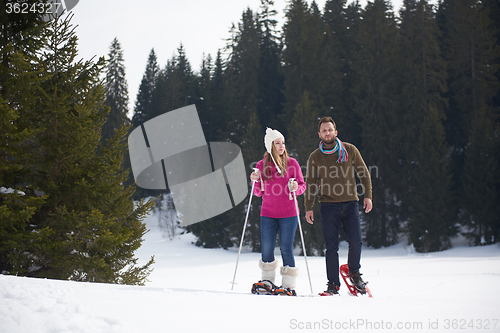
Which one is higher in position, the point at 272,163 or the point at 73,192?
the point at 272,163

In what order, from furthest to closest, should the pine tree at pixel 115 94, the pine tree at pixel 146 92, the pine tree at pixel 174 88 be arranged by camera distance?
the pine tree at pixel 146 92 → the pine tree at pixel 174 88 → the pine tree at pixel 115 94

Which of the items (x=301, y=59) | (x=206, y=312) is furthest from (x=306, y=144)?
(x=206, y=312)

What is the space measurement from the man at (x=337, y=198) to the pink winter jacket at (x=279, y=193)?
20 centimetres

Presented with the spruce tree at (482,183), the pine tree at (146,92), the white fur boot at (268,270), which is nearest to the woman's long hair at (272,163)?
the white fur boot at (268,270)

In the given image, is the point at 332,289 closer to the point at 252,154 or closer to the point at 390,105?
the point at 252,154

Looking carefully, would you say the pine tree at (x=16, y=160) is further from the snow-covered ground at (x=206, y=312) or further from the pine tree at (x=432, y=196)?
the pine tree at (x=432, y=196)

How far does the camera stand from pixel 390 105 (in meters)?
29.0

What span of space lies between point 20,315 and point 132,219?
521cm

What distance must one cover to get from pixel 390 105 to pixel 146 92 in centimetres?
3053

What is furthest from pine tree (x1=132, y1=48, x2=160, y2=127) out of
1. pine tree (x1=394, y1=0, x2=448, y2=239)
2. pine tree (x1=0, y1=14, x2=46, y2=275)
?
pine tree (x1=0, y1=14, x2=46, y2=275)

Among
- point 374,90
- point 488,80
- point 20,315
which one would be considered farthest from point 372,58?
point 20,315

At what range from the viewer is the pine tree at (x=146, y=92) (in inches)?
1791

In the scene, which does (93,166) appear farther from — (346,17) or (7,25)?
(346,17)

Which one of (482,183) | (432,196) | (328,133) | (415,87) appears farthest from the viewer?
(415,87)
